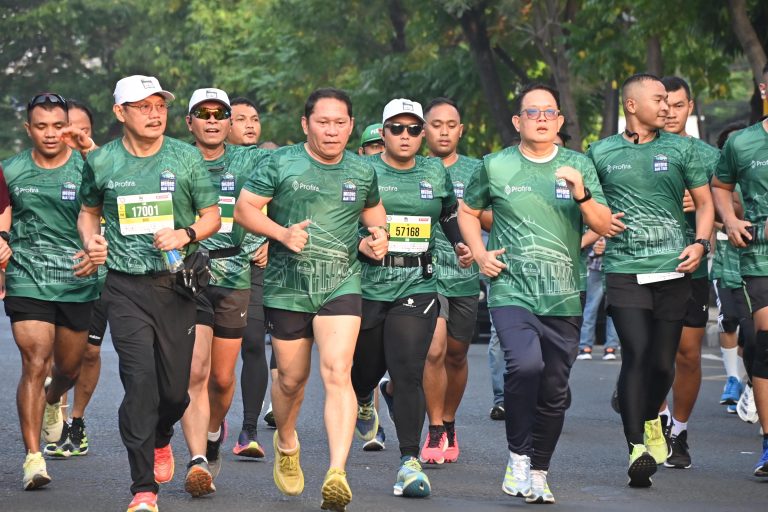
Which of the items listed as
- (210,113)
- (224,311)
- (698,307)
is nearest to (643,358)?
(698,307)

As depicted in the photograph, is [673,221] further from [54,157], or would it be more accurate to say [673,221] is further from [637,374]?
[54,157]

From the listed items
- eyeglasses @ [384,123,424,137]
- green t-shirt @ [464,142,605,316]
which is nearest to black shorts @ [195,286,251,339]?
eyeglasses @ [384,123,424,137]

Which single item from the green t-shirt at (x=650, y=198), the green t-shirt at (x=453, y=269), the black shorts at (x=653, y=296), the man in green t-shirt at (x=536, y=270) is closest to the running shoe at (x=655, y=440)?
the black shorts at (x=653, y=296)

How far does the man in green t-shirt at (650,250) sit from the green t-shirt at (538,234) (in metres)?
0.63

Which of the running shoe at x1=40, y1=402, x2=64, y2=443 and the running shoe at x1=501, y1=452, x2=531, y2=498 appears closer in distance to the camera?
the running shoe at x1=501, y1=452, x2=531, y2=498

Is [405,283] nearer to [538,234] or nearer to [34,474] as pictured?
[538,234]

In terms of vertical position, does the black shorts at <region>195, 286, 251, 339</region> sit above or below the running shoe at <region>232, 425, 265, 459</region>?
above

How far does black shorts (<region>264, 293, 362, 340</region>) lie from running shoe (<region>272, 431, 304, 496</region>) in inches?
21.3

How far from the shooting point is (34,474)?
897cm

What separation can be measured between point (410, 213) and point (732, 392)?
5275 millimetres

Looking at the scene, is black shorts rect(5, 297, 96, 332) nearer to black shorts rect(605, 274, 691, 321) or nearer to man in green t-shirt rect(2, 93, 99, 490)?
man in green t-shirt rect(2, 93, 99, 490)

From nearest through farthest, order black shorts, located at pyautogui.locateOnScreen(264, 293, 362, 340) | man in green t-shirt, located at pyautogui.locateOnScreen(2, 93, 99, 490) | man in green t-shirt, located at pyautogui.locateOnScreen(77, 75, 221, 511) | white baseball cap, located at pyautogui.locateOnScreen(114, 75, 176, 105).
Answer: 1. man in green t-shirt, located at pyautogui.locateOnScreen(77, 75, 221, 511)
2. white baseball cap, located at pyautogui.locateOnScreen(114, 75, 176, 105)
3. black shorts, located at pyautogui.locateOnScreen(264, 293, 362, 340)
4. man in green t-shirt, located at pyautogui.locateOnScreen(2, 93, 99, 490)

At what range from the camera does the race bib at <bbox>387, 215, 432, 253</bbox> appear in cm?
973

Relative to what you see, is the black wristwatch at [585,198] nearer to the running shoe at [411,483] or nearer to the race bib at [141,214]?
the running shoe at [411,483]
